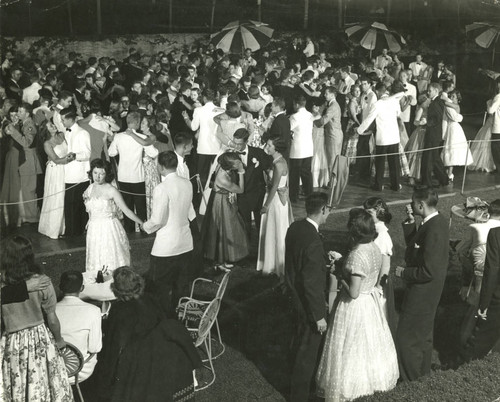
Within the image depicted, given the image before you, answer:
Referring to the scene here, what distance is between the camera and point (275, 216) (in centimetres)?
840

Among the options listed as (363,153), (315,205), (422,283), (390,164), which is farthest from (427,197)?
(363,153)

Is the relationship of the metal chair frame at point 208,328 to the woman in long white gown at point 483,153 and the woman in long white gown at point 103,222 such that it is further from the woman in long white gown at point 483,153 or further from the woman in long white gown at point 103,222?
the woman in long white gown at point 483,153

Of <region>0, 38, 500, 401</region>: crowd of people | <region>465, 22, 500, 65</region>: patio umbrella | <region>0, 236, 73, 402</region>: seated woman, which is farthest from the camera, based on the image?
<region>465, 22, 500, 65</region>: patio umbrella

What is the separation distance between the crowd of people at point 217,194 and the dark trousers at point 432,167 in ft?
0.11

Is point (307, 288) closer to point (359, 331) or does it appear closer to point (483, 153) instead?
point (359, 331)

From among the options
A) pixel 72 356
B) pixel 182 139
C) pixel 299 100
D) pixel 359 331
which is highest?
pixel 299 100

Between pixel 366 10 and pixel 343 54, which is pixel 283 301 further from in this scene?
pixel 366 10

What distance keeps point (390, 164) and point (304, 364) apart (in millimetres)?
6869

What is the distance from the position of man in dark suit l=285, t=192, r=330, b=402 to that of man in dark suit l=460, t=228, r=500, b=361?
1535 millimetres

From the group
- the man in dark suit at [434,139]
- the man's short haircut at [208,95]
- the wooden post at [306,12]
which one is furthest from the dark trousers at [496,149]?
the wooden post at [306,12]

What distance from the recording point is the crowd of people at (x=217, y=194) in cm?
522

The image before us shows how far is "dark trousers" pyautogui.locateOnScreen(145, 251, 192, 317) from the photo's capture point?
6.92 metres

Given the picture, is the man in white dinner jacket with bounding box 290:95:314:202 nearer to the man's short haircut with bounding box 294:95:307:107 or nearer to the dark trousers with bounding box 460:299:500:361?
the man's short haircut with bounding box 294:95:307:107

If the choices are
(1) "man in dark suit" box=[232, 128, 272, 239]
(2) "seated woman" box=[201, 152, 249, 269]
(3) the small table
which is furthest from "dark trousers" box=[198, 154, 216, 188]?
(3) the small table
